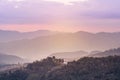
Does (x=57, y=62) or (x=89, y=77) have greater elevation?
(x=57, y=62)

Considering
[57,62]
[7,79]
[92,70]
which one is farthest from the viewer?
[57,62]

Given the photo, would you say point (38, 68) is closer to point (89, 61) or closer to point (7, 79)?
point (7, 79)

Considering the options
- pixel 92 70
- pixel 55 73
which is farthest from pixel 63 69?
pixel 92 70

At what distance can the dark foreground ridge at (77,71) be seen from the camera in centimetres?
11981

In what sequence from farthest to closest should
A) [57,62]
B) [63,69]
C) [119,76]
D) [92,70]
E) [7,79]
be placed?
[57,62] < [7,79] < [63,69] < [92,70] < [119,76]

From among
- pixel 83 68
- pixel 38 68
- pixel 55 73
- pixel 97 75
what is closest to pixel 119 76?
pixel 97 75

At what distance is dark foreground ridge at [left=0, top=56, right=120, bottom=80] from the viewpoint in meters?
120

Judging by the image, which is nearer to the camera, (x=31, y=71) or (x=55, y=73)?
(x=55, y=73)

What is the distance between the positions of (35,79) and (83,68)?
18.3m

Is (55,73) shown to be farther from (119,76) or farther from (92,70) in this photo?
(119,76)

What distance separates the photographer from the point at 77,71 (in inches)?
5064

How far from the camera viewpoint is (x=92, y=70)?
126 metres

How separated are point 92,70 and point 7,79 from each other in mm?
37050

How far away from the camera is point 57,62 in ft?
521
